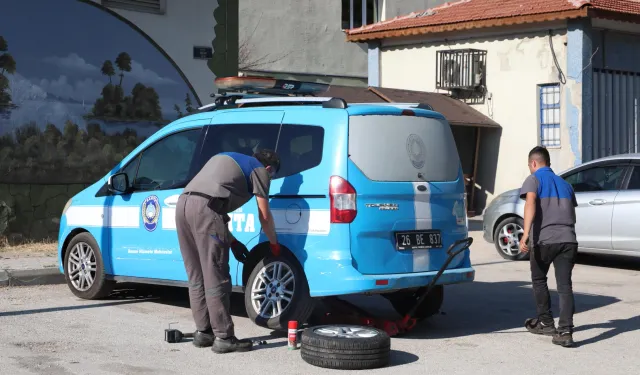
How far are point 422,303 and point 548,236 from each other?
1488 millimetres

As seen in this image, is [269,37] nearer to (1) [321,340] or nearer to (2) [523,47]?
(2) [523,47]

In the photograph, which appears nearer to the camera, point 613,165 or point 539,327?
point 539,327

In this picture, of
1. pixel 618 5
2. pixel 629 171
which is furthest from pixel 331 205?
pixel 618 5

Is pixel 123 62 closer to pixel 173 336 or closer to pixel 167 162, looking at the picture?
pixel 167 162

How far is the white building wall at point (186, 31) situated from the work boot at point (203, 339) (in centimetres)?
800

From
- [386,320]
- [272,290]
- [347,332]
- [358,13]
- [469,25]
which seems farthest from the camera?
[358,13]

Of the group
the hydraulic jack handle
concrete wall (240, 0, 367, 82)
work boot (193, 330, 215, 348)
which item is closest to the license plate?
the hydraulic jack handle

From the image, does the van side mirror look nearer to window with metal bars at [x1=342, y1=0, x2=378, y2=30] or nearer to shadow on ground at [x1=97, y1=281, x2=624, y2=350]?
shadow on ground at [x1=97, y1=281, x2=624, y2=350]

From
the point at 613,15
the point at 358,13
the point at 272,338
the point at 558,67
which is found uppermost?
the point at 358,13

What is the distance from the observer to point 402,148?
8578mm

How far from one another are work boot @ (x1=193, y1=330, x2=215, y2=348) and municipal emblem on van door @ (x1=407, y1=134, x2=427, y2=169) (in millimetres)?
2308

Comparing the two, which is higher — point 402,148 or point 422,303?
point 402,148

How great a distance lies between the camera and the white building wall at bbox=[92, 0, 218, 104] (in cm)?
1509

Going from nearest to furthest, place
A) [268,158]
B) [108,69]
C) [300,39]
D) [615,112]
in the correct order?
[268,158], [108,69], [615,112], [300,39]
